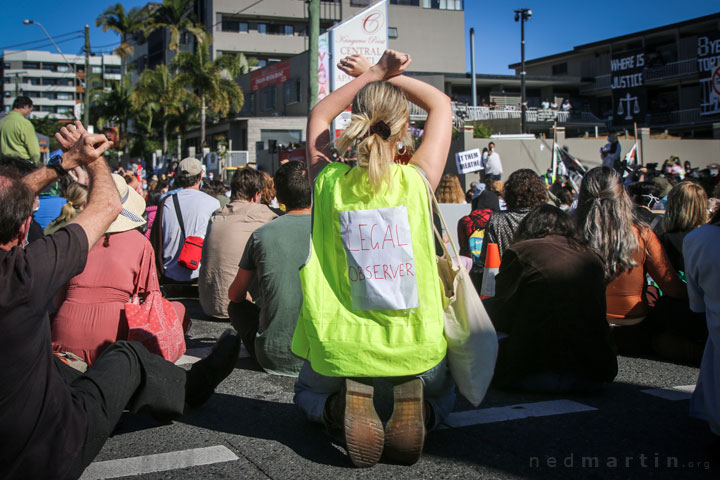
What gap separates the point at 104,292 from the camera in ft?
12.8

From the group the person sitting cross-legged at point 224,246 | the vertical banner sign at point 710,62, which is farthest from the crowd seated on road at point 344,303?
the vertical banner sign at point 710,62

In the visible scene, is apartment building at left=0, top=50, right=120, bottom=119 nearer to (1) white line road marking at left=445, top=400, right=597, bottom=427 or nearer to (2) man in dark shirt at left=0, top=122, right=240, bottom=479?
(1) white line road marking at left=445, top=400, right=597, bottom=427

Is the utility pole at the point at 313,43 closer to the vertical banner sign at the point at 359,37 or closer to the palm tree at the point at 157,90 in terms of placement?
the vertical banner sign at the point at 359,37

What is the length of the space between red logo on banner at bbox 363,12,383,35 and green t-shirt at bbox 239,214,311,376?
8298 millimetres

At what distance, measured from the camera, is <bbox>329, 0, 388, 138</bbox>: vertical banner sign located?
11781mm

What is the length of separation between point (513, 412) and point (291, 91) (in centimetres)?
4208

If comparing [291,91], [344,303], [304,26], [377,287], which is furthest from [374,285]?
[304,26]

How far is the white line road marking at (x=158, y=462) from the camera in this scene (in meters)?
2.96

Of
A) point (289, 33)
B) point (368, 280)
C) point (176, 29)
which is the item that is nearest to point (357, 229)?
point (368, 280)

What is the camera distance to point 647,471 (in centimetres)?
300

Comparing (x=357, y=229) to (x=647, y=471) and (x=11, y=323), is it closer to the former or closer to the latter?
(x=11, y=323)

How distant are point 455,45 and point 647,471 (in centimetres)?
5925

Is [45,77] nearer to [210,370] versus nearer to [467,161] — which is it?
[467,161]

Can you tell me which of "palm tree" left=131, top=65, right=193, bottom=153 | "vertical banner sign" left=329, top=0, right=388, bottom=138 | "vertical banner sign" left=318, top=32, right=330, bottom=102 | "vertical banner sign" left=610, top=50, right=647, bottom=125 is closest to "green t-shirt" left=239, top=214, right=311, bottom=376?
"vertical banner sign" left=329, top=0, right=388, bottom=138
